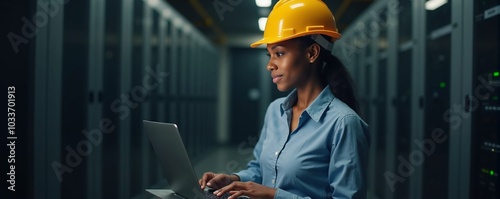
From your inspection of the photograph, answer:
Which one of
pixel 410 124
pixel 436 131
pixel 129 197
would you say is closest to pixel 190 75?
pixel 129 197

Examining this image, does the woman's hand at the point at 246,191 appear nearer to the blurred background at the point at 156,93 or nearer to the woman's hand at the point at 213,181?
the woman's hand at the point at 213,181

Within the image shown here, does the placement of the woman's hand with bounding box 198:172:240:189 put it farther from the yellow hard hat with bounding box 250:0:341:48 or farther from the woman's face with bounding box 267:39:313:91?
the yellow hard hat with bounding box 250:0:341:48

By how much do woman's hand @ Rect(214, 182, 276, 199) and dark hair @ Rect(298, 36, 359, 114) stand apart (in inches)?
17.3

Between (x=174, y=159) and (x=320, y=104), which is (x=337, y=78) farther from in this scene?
(x=174, y=159)

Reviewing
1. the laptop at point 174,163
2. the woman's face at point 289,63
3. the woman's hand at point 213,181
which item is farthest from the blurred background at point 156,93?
the laptop at point 174,163

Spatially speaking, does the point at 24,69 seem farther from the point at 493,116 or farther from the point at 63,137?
the point at 493,116

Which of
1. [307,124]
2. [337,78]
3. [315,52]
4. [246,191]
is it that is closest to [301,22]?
[315,52]

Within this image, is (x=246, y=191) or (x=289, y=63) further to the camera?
(x=289, y=63)

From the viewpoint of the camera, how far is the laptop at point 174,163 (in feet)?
3.97

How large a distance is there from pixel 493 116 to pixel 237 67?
28.6ft

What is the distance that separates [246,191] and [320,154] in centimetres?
26

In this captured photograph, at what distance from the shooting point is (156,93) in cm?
448

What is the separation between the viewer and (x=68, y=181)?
252 centimetres

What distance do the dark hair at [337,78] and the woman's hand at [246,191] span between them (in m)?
0.44
